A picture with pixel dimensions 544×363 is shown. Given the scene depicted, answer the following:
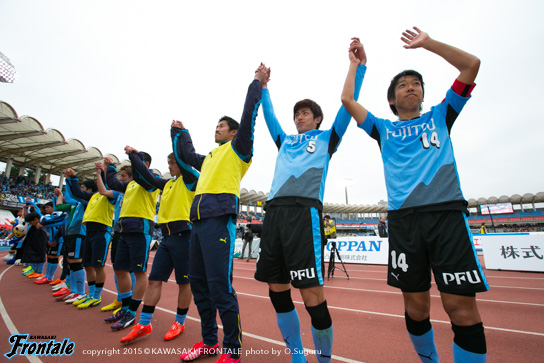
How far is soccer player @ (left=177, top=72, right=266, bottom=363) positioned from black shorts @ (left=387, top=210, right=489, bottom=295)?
1302 mm

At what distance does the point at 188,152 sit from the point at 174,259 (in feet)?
4.18

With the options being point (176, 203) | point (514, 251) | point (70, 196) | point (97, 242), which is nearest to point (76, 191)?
point (70, 196)

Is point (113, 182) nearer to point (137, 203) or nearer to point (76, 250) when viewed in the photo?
point (137, 203)

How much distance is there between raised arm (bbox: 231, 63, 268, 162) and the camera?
7.67ft

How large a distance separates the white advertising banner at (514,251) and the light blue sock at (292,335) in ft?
34.4

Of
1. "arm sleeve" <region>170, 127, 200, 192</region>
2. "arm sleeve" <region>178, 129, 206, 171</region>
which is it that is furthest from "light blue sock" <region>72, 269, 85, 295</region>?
"arm sleeve" <region>178, 129, 206, 171</region>

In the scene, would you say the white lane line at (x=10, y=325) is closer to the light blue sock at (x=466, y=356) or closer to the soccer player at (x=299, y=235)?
the soccer player at (x=299, y=235)

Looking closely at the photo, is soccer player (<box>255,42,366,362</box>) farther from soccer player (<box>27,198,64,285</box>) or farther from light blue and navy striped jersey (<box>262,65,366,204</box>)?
soccer player (<box>27,198,64,285</box>)

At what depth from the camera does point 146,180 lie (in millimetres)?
3512

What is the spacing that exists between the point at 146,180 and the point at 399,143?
313 cm

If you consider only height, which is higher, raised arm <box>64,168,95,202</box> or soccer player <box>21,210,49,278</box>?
raised arm <box>64,168,95,202</box>

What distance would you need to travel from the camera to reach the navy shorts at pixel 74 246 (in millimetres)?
4860

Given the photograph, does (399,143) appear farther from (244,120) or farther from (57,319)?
(57,319)

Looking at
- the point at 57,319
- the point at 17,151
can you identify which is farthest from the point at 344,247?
the point at 17,151
